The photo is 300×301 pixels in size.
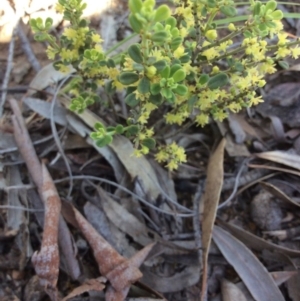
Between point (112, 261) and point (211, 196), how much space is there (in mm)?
425

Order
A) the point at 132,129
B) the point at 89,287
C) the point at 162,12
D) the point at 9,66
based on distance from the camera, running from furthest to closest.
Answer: the point at 9,66
the point at 89,287
the point at 132,129
the point at 162,12

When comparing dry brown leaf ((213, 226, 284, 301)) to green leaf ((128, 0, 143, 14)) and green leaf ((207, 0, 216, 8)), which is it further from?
green leaf ((128, 0, 143, 14))

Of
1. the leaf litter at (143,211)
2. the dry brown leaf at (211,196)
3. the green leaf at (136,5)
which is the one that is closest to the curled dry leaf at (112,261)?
the leaf litter at (143,211)

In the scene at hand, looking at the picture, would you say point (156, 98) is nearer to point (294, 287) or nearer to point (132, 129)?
point (132, 129)

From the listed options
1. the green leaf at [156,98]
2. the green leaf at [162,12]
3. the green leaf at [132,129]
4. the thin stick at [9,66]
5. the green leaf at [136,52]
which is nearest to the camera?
the green leaf at [162,12]

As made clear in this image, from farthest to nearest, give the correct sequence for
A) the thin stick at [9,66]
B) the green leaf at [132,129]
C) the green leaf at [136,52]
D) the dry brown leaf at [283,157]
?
1. the thin stick at [9,66]
2. the dry brown leaf at [283,157]
3. the green leaf at [132,129]
4. the green leaf at [136,52]

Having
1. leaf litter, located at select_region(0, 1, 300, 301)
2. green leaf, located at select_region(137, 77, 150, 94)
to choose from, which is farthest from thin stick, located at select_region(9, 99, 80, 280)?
green leaf, located at select_region(137, 77, 150, 94)

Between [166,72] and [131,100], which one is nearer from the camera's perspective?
[166,72]

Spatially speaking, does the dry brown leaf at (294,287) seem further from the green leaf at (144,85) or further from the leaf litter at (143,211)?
the green leaf at (144,85)

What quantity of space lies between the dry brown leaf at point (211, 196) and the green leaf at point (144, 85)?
1.98 feet

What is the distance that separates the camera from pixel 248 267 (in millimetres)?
1583

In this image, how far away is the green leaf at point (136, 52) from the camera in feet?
3.57

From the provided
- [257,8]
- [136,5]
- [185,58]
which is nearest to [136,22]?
[136,5]

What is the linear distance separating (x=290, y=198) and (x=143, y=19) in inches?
40.1
